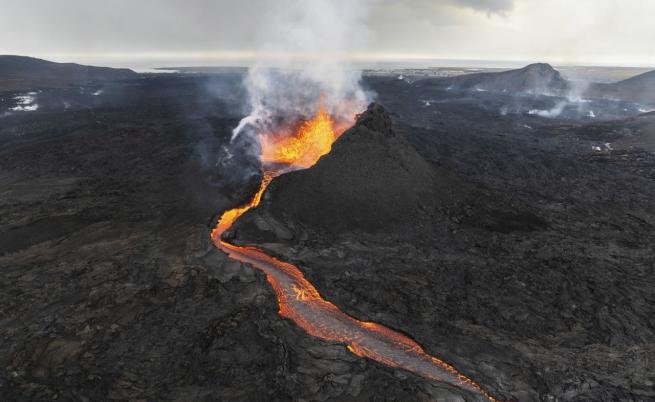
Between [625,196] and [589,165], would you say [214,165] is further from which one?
[589,165]

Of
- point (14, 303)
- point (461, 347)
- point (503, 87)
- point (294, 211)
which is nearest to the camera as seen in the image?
point (461, 347)

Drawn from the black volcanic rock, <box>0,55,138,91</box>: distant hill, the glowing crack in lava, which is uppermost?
<box>0,55,138,91</box>: distant hill

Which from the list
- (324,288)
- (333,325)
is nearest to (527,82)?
(324,288)

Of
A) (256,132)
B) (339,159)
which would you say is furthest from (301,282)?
(256,132)

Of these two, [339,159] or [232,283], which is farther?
[339,159]

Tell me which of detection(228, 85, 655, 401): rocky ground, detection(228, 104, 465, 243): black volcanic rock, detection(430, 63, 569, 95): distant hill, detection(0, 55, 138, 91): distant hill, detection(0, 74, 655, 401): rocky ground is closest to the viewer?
detection(0, 74, 655, 401): rocky ground

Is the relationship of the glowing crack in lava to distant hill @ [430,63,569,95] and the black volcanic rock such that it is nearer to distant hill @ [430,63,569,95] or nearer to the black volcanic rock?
the black volcanic rock

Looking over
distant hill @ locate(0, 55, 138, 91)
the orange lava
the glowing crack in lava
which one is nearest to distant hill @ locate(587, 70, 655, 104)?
the orange lava
